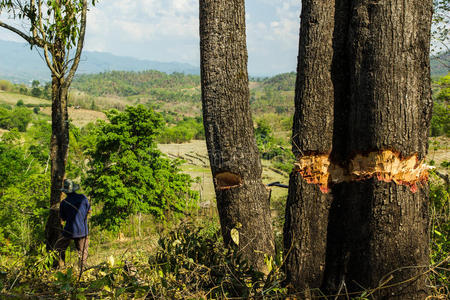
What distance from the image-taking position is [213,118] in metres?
2.46

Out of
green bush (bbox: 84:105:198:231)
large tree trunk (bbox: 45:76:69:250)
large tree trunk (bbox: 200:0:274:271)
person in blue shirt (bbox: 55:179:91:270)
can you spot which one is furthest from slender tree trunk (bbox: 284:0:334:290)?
green bush (bbox: 84:105:198:231)

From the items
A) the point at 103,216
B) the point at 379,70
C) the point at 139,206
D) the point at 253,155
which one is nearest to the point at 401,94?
the point at 379,70

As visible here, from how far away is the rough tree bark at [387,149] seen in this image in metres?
2.00

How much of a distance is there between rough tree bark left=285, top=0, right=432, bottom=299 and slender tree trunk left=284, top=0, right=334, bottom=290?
5.5 inches

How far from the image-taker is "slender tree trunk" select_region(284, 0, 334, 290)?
7.39 feet

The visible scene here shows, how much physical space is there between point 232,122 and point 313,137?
0.59m

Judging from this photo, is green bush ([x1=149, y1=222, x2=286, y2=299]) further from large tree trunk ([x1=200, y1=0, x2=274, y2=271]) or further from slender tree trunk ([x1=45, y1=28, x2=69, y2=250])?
slender tree trunk ([x1=45, y1=28, x2=69, y2=250])

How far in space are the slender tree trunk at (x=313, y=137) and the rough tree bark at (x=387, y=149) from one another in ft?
0.46

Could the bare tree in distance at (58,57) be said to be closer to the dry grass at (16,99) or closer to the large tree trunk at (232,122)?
the large tree trunk at (232,122)

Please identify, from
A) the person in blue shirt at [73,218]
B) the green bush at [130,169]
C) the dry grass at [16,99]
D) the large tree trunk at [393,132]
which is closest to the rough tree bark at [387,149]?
the large tree trunk at [393,132]

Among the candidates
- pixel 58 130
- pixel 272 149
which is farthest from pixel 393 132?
pixel 58 130

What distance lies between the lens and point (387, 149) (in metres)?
2.03

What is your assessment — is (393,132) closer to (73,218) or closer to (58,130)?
(73,218)

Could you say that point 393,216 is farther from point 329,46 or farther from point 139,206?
point 139,206
